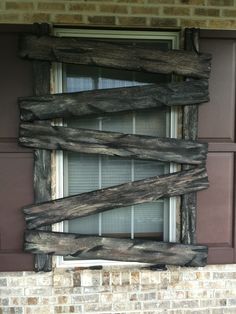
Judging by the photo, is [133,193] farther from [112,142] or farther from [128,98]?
[128,98]

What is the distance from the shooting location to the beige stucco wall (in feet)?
8.12

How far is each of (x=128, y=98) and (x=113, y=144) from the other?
33 cm

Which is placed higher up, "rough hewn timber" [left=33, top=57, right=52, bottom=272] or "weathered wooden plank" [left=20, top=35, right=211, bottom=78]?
"weathered wooden plank" [left=20, top=35, right=211, bottom=78]

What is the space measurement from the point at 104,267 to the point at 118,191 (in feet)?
1.88

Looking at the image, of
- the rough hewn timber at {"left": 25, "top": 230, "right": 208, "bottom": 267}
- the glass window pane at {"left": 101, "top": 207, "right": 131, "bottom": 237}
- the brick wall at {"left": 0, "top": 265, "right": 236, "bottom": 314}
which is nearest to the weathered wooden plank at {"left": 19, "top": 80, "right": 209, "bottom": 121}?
the glass window pane at {"left": 101, "top": 207, "right": 131, "bottom": 237}

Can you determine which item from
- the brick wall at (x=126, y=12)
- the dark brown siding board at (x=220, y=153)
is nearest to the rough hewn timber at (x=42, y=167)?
the brick wall at (x=126, y=12)

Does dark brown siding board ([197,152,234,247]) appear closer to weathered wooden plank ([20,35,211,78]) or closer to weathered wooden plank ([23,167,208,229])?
weathered wooden plank ([23,167,208,229])

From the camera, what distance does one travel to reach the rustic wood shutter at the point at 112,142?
248 cm

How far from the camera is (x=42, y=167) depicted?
2514 millimetres

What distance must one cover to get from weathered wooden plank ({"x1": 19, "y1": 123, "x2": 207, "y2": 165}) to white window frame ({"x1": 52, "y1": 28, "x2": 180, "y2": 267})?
0.11 meters

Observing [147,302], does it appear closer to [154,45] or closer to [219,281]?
[219,281]

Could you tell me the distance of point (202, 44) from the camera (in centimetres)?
257

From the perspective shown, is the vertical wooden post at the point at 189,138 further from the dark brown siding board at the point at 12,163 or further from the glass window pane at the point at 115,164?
the dark brown siding board at the point at 12,163

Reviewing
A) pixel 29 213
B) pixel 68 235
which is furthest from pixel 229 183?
pixel 29 213
